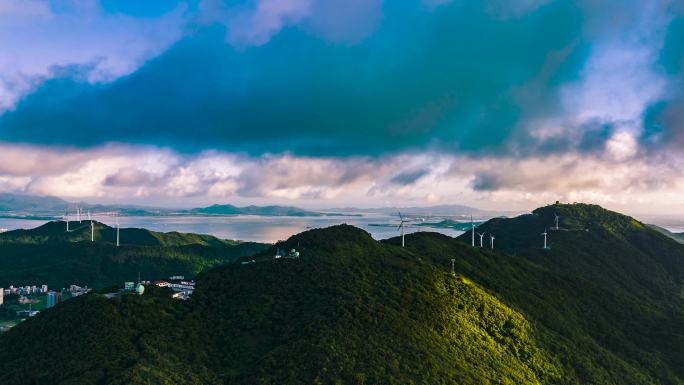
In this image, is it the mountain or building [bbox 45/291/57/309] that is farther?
building [bbox 45/291/57/309]

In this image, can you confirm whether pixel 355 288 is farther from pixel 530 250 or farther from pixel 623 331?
pixel 530 250

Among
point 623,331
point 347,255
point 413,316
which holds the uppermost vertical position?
point 347,255

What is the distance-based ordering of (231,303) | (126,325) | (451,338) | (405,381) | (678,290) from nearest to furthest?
1. (405,381)
2. (126,325)
3. (451,338)
4. (231,303)
5. (678,290)

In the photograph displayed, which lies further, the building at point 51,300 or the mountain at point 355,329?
the building at point 51,300

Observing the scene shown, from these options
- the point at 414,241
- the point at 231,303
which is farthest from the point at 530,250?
the point at 231,303

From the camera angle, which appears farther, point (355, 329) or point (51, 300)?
point (51, 300)

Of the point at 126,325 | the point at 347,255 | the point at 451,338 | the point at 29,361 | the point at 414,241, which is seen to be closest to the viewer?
the point at 29,361

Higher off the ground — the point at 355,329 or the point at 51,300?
the point at 355,329

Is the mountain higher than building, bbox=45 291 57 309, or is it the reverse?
the mountain
